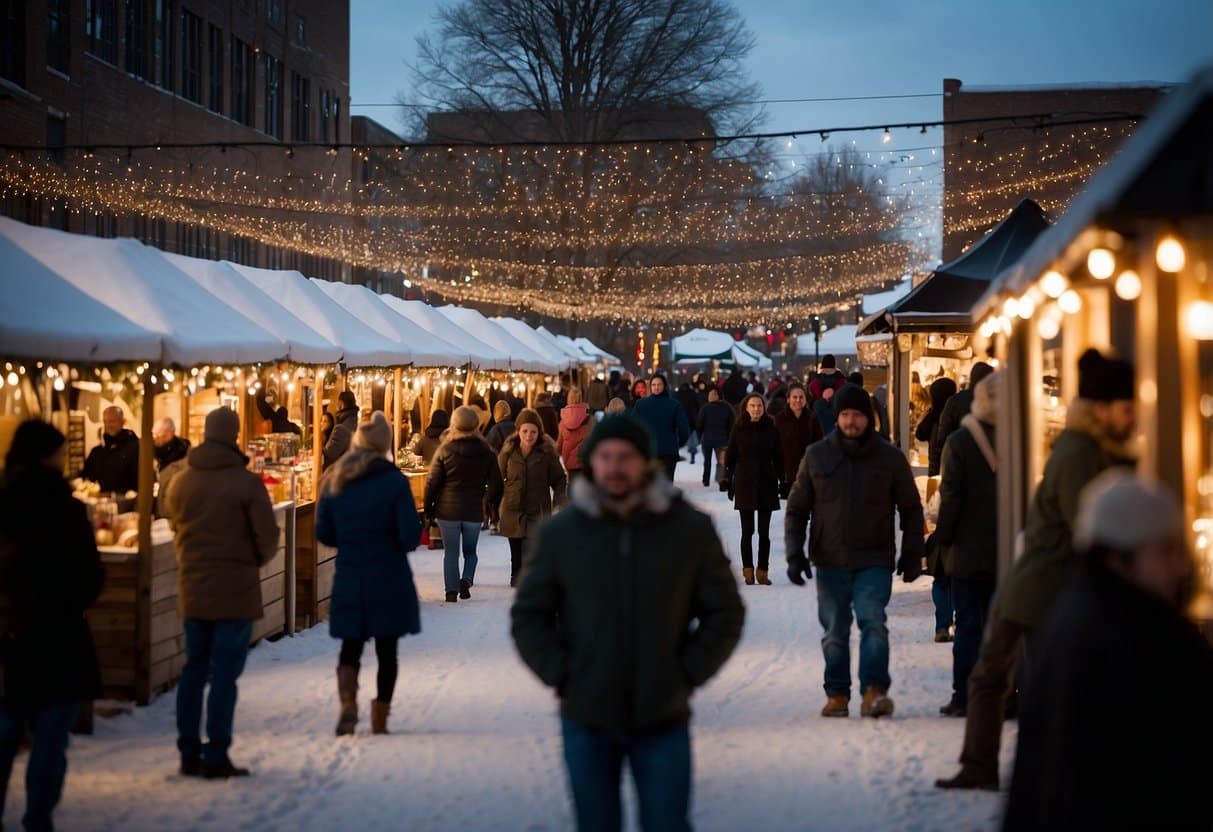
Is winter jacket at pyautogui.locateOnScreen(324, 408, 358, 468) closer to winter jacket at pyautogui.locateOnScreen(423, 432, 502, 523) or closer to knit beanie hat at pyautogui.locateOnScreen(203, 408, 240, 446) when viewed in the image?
winter jacket at pyautogui.locateOnScreen(423, 432, 502, 523)

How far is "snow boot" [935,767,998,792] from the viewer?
667cm

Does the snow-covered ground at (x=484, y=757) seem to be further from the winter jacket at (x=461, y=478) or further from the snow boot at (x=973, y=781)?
the winter jacket at (x=461, y=478)

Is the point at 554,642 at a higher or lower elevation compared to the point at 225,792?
higher

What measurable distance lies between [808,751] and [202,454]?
11.0 feet

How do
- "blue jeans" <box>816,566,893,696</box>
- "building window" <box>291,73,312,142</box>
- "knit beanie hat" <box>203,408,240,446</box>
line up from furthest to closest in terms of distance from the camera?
"building window" <box>291,73,312,142</box> < "blue jeans" <box>816,566,893,696</box> < "knit beanie hat" <box>203,408,240,446</box>

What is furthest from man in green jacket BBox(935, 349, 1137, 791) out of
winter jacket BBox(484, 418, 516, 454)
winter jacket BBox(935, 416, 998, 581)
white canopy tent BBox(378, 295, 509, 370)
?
white canopy tent BBox(378, 295, 509, 370)

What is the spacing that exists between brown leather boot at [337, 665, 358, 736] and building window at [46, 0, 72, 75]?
885 inches

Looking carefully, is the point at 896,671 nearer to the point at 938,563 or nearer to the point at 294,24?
the point at 938,563

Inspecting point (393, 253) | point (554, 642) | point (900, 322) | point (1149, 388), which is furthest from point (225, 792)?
point (393, 253)

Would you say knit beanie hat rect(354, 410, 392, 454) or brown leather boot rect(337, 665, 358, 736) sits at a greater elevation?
knit beanie hat rect(354, 410, 392, 454)

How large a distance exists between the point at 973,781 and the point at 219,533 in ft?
12.1

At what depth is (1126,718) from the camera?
3396mm

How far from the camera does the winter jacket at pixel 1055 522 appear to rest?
5.58 meters

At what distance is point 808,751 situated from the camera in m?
7.65
